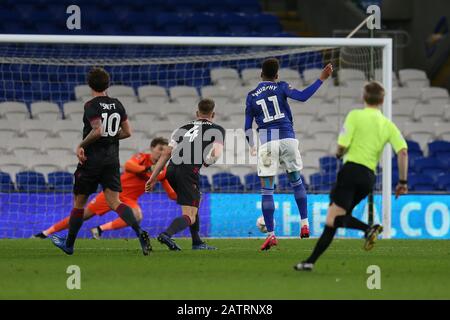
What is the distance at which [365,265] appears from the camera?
1043 cm

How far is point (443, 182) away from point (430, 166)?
0.55 m

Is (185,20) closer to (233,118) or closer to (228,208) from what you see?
(233,118)

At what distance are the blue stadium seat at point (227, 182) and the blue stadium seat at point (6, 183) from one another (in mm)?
3199

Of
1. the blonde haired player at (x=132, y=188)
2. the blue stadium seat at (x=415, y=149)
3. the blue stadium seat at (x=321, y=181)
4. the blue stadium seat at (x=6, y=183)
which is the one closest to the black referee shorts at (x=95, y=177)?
the blonde haired player at (x=132, y=188)

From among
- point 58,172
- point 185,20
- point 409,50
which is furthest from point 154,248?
point 409,50

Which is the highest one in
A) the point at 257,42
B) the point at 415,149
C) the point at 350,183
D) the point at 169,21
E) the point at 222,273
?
the point at 169,21

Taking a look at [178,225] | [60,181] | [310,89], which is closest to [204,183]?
[60,181]

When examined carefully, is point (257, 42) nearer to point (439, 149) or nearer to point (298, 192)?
point (298, 192)

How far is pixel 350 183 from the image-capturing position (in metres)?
9.39

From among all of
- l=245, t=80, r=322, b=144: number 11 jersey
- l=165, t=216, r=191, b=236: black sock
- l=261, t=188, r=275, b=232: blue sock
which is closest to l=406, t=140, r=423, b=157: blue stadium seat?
l=245, t=80, r=322, b=144: number 11 jersey

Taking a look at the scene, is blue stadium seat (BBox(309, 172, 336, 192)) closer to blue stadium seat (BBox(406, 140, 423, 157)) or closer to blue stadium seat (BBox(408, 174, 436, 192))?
blue stadium seat (BBox(408, 174, 436, 192))

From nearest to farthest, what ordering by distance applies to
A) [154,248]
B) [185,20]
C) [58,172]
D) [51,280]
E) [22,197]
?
[51,280], [154,248], [22,197], [58,172], [185,20]

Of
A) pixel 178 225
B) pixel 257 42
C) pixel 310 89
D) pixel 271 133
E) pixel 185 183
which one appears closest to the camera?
pixel 310 89

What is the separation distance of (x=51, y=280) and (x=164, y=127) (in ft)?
32.0
